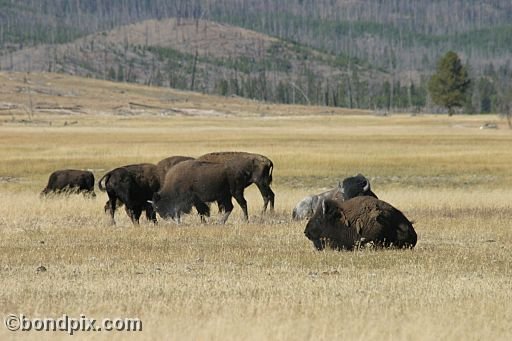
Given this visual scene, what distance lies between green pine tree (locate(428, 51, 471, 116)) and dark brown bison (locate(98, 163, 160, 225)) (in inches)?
4340

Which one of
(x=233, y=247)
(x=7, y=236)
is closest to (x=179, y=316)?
(x=233, y=247)

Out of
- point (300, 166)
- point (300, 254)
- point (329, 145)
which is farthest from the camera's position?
point (329, 145)

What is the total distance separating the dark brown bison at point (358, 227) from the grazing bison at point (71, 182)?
1434 centimetres

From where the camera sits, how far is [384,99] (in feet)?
644

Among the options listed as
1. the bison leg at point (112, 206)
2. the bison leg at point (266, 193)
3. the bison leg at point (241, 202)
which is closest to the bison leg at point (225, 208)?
the bison leg at point (241, 202)

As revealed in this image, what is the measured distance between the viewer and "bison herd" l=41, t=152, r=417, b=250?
1611 cm

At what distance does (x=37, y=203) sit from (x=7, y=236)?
23.8ft

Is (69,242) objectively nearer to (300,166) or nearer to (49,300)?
(49,300)

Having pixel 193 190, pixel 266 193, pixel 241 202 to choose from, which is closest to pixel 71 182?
pixel 266 193

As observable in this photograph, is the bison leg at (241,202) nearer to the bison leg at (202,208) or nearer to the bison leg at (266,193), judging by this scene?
the bison leg at (202,208)

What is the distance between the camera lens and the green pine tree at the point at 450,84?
128 metres

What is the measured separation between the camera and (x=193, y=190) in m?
20.7

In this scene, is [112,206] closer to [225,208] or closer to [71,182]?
[225,208]

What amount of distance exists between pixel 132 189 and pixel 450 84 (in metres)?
112
